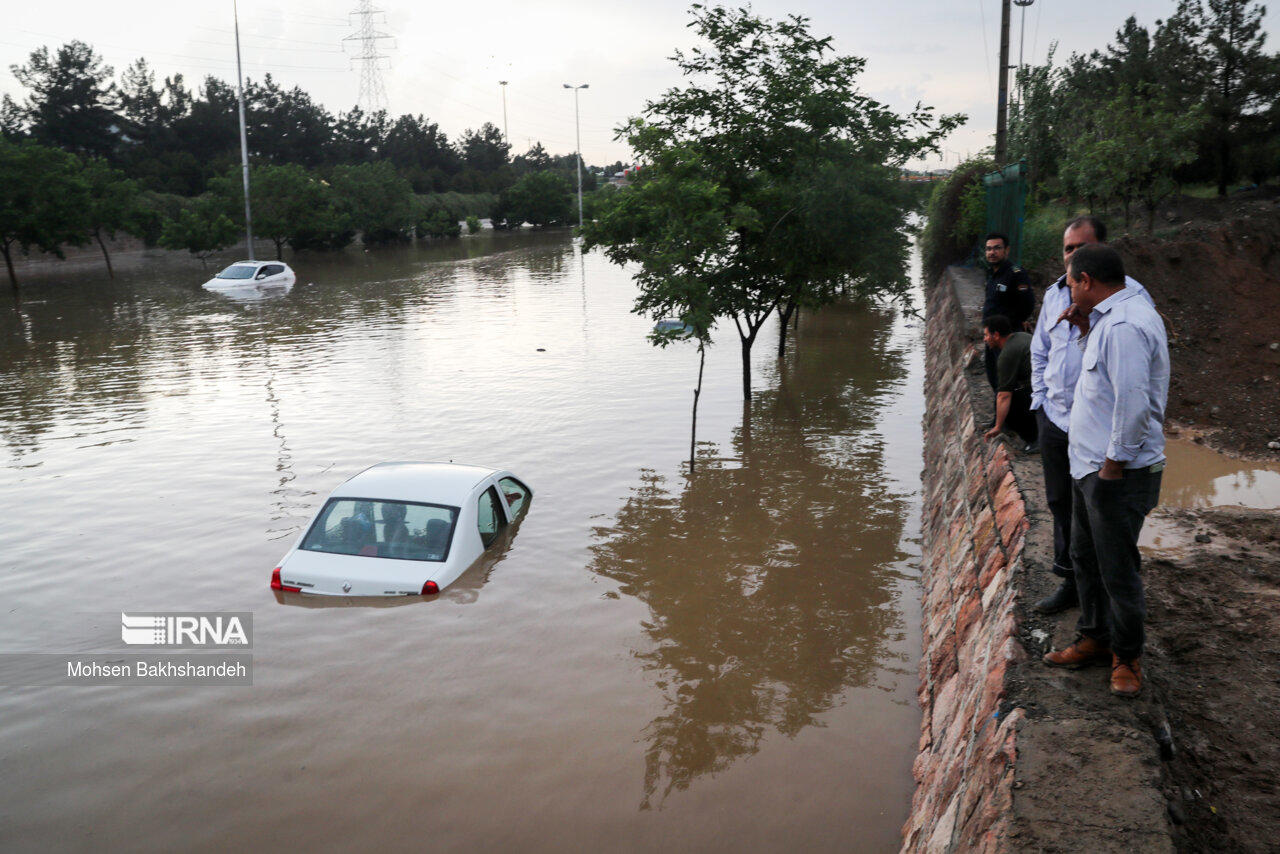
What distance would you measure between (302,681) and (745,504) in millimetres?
6904

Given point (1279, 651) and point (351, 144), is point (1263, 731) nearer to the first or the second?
point (1279, 651)

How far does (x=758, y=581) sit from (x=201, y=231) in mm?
49999

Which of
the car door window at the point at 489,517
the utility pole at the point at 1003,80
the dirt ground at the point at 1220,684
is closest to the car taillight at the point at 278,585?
the car door window at the point at 489,517

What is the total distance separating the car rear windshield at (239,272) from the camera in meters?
41.0

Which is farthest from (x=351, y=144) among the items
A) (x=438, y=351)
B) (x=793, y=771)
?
(x=793, y=771)

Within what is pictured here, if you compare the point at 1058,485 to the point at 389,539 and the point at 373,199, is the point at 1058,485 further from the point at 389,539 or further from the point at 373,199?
the point at 373,199

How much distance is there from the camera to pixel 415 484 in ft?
31.5

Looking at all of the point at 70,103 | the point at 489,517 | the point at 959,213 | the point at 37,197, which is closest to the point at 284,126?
the point at 70,103

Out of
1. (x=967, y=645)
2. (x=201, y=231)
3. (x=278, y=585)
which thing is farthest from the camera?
(x=201, y=231)

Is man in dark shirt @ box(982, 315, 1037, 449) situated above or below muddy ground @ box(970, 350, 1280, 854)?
above

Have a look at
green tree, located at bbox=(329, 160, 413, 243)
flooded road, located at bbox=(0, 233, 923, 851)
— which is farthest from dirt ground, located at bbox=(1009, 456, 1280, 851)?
green tree, located at bbox=(329, 160, 413, 243)

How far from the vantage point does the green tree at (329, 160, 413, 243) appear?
69438 mm

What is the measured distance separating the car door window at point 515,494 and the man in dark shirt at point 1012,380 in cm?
578

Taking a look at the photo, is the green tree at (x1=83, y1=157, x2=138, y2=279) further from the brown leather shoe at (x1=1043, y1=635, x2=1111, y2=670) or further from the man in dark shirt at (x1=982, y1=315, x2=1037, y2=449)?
the brown leather shoe at (x1=1043, y1=635, x2=1111, y2=670)
